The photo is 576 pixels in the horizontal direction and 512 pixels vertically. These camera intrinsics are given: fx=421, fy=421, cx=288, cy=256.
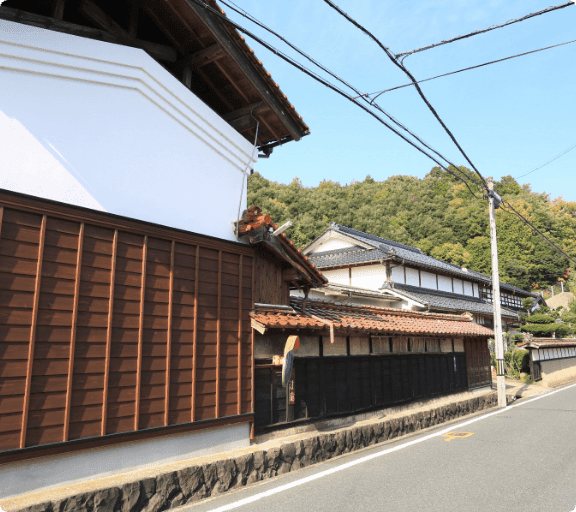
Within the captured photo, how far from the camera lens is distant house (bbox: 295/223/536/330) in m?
22.2

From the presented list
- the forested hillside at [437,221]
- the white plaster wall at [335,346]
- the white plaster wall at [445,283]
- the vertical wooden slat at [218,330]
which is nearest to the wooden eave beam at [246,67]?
the vertical wooden slat at [218,330]

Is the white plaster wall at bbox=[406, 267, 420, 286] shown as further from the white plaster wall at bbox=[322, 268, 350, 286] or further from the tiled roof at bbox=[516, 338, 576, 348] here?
the tiled roof at bbox=[516, 338, 576, 348]

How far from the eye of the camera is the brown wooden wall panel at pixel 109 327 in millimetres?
5297

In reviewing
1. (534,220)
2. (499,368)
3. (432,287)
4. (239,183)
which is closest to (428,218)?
(534,220)

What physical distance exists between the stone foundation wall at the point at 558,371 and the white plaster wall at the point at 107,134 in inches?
1053

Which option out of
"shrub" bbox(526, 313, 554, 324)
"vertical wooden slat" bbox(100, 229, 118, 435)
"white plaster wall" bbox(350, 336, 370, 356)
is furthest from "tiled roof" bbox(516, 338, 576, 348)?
"vertical wooden slat" bbox(100, 229, 118, 435)

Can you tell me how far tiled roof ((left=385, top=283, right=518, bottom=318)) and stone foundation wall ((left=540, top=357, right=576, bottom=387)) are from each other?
432 cm

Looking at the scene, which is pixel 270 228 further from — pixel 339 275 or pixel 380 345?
pixel 339 275

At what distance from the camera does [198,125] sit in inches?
318

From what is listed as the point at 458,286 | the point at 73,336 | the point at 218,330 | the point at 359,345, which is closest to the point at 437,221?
the point at 458,286

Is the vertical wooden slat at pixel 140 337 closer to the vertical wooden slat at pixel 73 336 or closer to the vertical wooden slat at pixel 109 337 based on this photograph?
the vertical wooden slat at pixel 109 337

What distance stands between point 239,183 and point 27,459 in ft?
19.9

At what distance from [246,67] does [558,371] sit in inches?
1217

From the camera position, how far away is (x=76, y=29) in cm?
665
